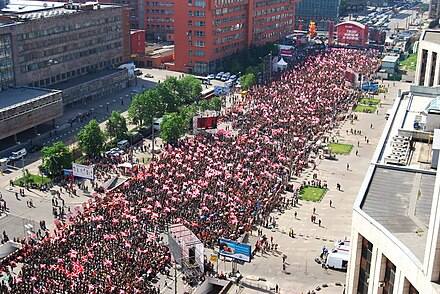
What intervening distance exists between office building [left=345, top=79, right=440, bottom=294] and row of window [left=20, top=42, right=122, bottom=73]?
6983cm

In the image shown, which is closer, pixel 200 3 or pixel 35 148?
pixel 35 148

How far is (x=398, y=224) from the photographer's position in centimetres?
3684

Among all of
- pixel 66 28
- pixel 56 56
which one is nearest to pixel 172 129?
pixel 56 56

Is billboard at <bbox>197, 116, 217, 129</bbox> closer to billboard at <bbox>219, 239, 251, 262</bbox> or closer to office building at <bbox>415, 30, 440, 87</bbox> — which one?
office building at <bbox>415, 30, 440, 87</bbox>

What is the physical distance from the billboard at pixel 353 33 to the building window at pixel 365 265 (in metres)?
143

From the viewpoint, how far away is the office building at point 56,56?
92.8 metres

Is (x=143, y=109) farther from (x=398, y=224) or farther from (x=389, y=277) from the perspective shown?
(x=389, y=277)

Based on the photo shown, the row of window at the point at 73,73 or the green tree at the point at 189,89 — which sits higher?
the row of window at the point at 73,73

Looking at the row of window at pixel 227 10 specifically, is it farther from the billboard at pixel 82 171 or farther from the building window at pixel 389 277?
the building window at pixel 389 277

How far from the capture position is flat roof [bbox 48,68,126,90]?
356 ft

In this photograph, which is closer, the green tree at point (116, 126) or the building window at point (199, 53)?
the green tree at point (116, 126)

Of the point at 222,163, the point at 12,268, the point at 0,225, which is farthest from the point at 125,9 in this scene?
the point at 12,268

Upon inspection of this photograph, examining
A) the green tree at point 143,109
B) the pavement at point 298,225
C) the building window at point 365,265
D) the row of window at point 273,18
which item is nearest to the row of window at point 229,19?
the row of window at point 273,18

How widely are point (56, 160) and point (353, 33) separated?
119942 millimetres
